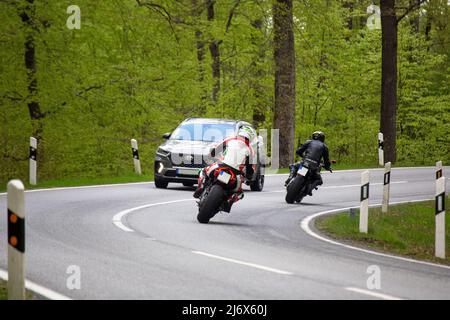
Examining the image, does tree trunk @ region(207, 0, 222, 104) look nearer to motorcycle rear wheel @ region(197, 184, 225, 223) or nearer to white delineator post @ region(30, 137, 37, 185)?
white delineator post @ region(30, 137, 37, 185)

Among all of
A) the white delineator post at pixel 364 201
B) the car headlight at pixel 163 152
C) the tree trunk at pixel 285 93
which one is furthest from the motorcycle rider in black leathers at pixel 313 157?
the tree trunk at pixel 285 93

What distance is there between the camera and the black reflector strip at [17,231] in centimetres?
701

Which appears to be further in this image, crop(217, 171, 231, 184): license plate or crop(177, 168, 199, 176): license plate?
crop(177, 168, 199, 176): license plate

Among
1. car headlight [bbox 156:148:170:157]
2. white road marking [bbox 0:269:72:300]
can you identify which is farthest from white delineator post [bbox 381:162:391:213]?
white road marking [bbox 0:269:72:300]

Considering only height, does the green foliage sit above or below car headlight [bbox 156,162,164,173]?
above

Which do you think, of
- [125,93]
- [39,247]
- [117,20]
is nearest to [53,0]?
[117,20]

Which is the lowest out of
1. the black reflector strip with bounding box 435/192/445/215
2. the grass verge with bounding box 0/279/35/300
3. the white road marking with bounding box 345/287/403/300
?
the white road marking with bounding box 345/287/403/300

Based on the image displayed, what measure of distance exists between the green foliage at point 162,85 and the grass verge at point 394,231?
36.9ft

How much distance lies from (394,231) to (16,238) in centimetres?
898

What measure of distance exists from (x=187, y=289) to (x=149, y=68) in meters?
22.4

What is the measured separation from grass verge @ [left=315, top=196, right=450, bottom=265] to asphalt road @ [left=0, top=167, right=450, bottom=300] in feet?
2.53

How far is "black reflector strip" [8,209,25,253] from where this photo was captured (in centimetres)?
701

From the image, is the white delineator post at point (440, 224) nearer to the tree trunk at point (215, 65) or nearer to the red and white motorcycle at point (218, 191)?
the red and white motorcycle at point (218, 191)

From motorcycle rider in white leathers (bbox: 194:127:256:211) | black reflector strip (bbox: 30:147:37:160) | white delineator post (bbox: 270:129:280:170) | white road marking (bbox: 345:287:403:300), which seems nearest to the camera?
white road marking (bbox: 345:287:403:300)
